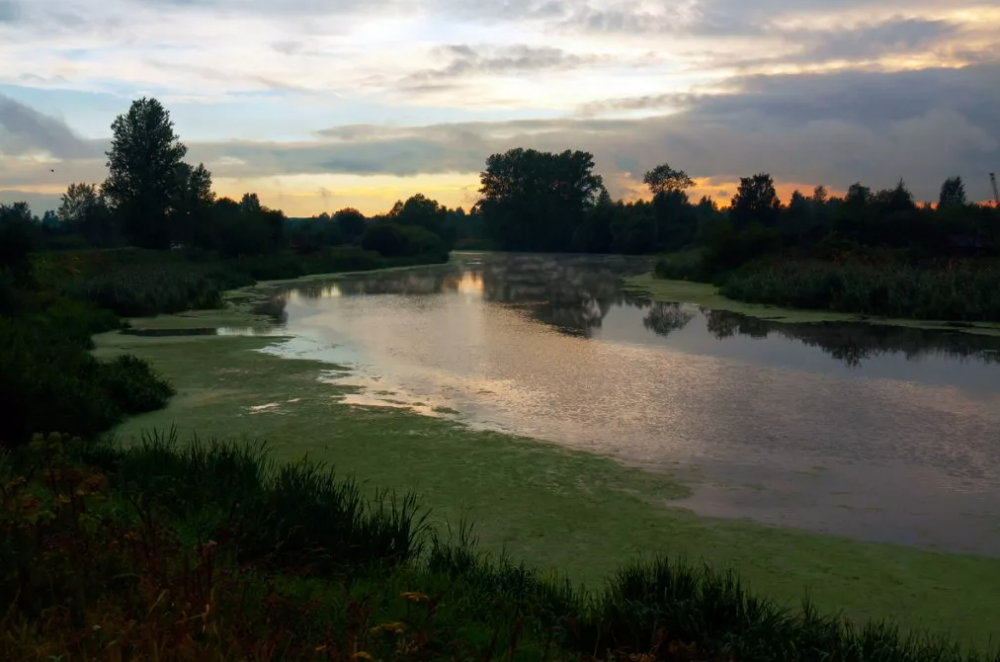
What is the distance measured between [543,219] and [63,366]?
84.0 meters

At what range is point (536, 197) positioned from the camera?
3698 inches

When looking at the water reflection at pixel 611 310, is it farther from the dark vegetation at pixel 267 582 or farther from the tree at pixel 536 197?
the tree at pixel 536 197

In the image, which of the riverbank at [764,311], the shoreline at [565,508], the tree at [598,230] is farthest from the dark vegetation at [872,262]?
the tree at [598,230]

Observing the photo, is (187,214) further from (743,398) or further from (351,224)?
(743,398)

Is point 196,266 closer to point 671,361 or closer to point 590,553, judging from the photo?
point 671,361

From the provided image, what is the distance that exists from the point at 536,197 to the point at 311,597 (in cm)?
9135

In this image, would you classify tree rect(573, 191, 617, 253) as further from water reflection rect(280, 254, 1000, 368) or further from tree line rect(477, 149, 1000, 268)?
water reflection rect(280, 254, 1000, 368)

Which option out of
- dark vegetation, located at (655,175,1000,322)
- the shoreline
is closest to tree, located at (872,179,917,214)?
dark vegetation, located at (655,175,1000,322)

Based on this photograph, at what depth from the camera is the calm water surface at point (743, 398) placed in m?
7.02

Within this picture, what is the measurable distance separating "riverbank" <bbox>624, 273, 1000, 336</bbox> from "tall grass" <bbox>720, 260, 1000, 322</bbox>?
0.40 m

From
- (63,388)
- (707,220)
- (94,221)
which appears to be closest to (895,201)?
(63,388)

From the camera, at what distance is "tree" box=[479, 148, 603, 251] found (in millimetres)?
92438

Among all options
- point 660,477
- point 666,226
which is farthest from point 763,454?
point 666,226

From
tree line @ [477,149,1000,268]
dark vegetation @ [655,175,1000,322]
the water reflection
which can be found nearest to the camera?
the water reflection
